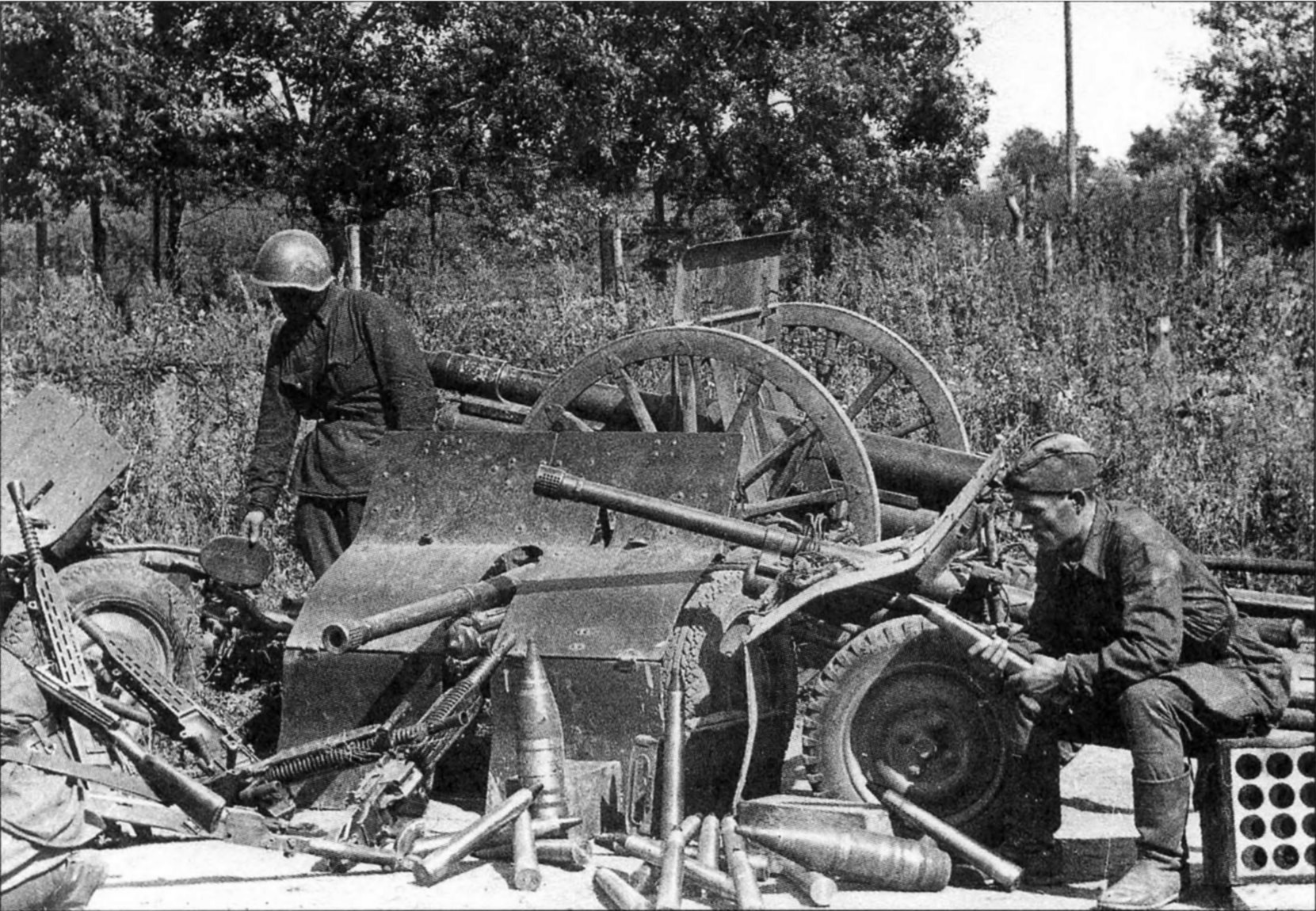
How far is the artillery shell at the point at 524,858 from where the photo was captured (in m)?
4.61

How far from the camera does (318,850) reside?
471 centimetres

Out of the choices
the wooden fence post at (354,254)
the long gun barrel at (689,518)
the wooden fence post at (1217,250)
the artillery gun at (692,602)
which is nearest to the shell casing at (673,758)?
the artillery gun at (692,602)

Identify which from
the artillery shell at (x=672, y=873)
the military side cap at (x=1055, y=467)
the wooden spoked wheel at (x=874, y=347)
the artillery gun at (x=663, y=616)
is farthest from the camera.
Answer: the wooden spoked wheel at (x=874, y=347)

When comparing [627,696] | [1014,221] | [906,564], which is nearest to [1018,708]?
[906,564]

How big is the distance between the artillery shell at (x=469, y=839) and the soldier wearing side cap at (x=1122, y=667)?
162 centimetres

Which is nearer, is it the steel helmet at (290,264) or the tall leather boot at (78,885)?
the tall leather boot at (78,885)

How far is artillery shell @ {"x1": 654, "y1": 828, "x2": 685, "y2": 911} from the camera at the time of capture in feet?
14.1

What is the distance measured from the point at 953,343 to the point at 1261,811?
8.64 metres

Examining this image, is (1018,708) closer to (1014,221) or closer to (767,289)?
(767,289)

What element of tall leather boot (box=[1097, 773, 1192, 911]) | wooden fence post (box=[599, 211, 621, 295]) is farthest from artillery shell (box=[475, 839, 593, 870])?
wooden fence post (box=[599, 211, 621, 295])

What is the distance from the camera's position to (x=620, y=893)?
443 cm

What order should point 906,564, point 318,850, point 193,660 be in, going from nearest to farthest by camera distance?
point 318,850 → point 906,564 → point 193,660

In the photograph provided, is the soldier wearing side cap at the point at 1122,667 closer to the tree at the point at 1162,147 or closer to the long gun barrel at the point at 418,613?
the long gun barrel at the point at 418,613

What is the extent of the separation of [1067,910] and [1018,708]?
71 centimetres
